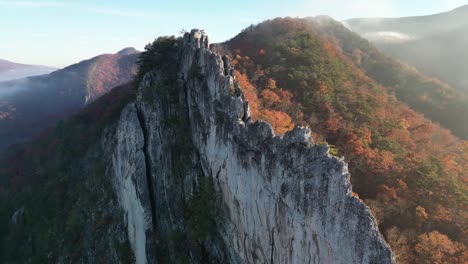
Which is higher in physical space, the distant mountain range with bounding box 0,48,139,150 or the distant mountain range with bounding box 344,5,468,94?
the distant mountain range with bounding box 344,5,468,94

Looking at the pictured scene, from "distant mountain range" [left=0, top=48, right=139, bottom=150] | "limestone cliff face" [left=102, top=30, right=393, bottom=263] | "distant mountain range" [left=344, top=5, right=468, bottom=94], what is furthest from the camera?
"distant mountain range" [left=0, top=48, right=139, bottom=150]

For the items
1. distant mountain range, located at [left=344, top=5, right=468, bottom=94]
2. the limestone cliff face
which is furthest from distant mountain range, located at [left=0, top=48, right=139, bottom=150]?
the limestone cliff face

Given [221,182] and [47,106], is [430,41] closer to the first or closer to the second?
[221,182]

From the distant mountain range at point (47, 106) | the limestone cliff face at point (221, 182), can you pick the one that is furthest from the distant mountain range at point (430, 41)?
the distant mountain range at point (47, 106)

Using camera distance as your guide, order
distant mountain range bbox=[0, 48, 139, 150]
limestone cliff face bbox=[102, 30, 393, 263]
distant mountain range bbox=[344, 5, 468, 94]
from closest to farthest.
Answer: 1. limestone cliff face bbox=[102, 30, 393, 263]
2. distant mountain range bbox=[344, 5, 468, 94]
3. distant mountain range bbox=[0, 48, 139, 150]

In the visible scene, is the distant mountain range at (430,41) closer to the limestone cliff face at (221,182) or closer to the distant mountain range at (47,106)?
the limestone cliff face at (221,182)

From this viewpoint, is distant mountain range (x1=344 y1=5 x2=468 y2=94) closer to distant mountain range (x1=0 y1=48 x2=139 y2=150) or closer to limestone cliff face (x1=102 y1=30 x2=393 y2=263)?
limestone cliff face (x1=102 y1=30 x2=393 y2=263)
